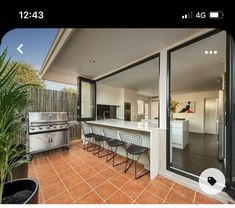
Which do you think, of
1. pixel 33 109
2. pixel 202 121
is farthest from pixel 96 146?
pixel 202 121

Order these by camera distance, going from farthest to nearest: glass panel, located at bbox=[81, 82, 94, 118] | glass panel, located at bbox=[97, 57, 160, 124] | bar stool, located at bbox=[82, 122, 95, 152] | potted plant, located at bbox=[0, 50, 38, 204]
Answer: glass panel, located at bbox=[97, 57, 160, 124] < glass panel, located at bbox=[81, 82, 94, 118] < bar stool, located at bbox=[82, 122, 95, 152] < potted plant, located at bbox=[0, 50, 38, 204]

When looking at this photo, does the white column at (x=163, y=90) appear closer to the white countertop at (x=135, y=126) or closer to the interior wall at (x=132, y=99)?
the white countertop at (x=135, y=126)

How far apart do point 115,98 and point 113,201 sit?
422cm

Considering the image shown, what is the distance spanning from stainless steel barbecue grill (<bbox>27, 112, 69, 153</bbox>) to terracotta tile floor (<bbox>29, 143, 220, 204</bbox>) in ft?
1.59

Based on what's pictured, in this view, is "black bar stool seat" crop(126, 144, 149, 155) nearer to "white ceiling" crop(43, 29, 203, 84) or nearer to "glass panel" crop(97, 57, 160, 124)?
"white ceiling" crop(43, 29, 203, 84)

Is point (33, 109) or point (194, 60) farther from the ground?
point (194, 60)

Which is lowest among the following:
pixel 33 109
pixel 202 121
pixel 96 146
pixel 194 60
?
pixel 96 146

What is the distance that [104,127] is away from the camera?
3.30 metres

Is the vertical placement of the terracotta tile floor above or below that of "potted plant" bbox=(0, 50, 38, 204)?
below

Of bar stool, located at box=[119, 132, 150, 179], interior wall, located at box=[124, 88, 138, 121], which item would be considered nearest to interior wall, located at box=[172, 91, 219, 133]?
interior wall, located at box=[124, 88, 138, 121]

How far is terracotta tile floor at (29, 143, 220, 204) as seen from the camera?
4.90 feet

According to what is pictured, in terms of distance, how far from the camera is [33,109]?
3.30 metres

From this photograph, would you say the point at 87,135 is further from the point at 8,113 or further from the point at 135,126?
the point at 8,113
